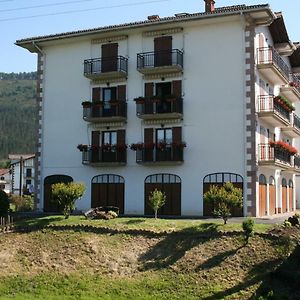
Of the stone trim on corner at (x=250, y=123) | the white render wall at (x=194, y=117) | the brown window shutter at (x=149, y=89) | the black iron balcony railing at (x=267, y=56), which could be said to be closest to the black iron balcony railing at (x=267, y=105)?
the stone trim on corner at (x=250, y=123)

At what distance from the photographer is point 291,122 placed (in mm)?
37750

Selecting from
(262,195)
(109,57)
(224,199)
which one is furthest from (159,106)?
(224,199)

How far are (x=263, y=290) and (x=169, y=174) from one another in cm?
1428

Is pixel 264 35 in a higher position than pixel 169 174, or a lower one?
higher

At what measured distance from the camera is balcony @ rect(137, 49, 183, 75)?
31.3 meters

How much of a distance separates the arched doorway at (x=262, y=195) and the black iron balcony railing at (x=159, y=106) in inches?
238

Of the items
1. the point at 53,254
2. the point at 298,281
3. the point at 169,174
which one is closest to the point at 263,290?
the point at 298,281

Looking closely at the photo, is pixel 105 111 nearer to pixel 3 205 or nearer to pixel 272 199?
pixel 3 205

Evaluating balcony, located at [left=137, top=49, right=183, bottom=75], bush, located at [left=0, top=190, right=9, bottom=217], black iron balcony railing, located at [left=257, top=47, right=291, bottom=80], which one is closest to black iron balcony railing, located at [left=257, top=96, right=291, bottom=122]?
black iron balcony railing, located at [left=257, top=47, right=291, bottom=80]

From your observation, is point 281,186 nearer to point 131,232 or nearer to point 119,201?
point 119,201

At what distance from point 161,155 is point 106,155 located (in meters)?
3.50

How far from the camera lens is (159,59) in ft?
104

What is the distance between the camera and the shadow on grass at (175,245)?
2073cm

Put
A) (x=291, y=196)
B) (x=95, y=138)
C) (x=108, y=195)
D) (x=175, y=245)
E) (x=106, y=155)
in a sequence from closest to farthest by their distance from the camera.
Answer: (x=175, y=245)
(x=106, y=155)
(x=108, y=195)
(x=95, y=138)
(x=291, y=196)
